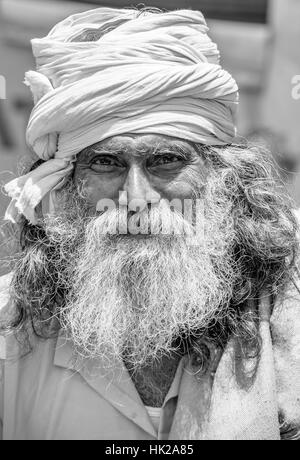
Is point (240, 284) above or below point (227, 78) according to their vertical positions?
below

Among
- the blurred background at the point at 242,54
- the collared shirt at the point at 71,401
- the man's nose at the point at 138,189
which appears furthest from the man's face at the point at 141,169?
the blurred background at the point at 242,54

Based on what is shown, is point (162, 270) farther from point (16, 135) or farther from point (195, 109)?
point (16, 135)

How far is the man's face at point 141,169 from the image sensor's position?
303cm

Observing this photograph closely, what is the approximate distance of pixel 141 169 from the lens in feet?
9.98

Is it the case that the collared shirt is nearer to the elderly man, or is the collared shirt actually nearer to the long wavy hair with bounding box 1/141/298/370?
the elderly man

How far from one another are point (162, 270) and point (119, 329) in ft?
0.94

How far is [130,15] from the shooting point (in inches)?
126

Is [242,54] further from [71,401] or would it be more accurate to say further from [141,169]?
[71,401]

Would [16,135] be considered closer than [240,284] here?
No

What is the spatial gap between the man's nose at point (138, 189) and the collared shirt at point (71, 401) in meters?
0.65

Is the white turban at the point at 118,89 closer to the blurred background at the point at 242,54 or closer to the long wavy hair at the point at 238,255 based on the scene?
the long wavy hair at the point at 238,255

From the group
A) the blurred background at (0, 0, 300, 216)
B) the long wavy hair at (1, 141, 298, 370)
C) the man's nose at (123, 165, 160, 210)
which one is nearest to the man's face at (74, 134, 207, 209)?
the man's nose at (123, 165, 160, 210)

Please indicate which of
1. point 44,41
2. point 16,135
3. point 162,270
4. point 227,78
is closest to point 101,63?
point 44,41
